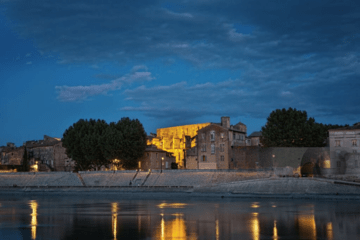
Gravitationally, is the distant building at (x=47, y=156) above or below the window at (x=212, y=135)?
below

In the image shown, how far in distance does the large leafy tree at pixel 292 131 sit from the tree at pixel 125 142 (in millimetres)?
26243

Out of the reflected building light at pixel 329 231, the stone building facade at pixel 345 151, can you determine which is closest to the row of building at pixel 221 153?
the stone building facade at pixel 345 151

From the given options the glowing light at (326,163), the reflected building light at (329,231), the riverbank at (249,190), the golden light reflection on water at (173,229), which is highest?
the glowing light at (326,163)

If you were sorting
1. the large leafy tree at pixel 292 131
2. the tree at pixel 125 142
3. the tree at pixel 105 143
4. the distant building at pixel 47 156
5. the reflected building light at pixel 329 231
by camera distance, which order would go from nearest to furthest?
1. the reflected building light at pixel 329 231
2. the large leafy tree at pixel 292 131
3. the tree at pixel 125 142
4. the tree at pixel 105 143
5. the distant building at pixel 47 156

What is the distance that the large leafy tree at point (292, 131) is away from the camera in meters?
87.1

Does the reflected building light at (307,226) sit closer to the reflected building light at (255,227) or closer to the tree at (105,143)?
the reflected building light at (255,227)

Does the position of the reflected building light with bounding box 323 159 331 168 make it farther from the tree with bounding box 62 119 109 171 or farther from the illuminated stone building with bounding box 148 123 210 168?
the illuminated stone building with bounding box 148 123 210 168

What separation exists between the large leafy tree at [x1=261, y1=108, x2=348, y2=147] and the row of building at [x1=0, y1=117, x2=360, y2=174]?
607 centimetres

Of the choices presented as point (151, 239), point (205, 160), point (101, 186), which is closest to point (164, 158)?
point (205, 160)

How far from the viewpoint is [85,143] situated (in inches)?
3777

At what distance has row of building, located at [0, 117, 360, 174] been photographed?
71688mm

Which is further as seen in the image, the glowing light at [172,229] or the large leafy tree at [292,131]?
the large leafy tree at [292,131]

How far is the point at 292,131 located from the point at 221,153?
14.7 m

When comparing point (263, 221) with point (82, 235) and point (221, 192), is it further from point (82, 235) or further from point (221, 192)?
point (221, 192)
